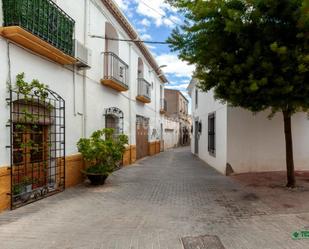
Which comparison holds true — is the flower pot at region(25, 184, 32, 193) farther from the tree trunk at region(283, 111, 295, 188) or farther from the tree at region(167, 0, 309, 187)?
the tree trunk at region(283, 111, 295, 188)

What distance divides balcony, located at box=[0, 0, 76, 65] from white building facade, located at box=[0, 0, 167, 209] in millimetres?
18

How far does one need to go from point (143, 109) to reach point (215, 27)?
11.9 metres

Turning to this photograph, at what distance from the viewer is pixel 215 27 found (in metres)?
6.97

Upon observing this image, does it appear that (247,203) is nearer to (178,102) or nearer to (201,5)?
(201,5)

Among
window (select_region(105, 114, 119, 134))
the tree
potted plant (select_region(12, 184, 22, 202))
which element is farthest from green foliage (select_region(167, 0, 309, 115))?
window (select_region(105, 114, 119, 134))

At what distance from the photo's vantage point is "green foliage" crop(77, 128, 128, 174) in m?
8.77

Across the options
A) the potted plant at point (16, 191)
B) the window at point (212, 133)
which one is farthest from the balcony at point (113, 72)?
the potted plant at point (16, 191)

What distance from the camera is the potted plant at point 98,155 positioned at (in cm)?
879

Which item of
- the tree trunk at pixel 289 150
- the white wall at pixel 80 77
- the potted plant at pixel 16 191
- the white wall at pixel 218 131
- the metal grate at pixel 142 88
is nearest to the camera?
the white wall at pixel 80 77

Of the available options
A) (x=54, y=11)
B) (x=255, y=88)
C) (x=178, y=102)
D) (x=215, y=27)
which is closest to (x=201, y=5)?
(x=215, y=27)

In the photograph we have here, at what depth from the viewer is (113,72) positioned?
11.8 m

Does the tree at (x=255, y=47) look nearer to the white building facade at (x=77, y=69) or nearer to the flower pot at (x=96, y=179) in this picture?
the white building facade at (x=77, y=69)

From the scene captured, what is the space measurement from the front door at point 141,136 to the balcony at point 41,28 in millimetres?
9405

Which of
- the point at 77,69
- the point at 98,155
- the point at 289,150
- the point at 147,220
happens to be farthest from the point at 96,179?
the point at 289,150
